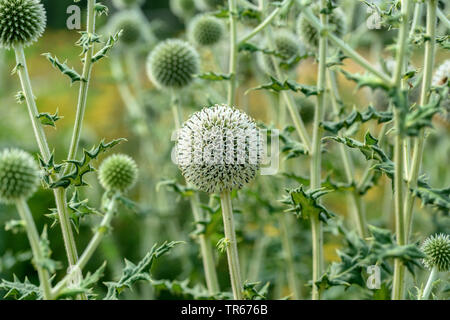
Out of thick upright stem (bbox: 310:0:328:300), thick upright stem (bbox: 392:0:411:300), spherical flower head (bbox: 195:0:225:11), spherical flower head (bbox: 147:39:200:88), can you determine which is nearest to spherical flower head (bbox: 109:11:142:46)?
spherical flower head (bbox: 195:0:225:11)

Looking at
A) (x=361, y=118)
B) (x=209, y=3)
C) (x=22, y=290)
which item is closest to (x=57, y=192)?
(x=22, y=290)

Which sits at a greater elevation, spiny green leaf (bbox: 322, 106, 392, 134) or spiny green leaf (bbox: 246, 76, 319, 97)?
spiny green leaf (bbox: 246, 76, 319, 97)

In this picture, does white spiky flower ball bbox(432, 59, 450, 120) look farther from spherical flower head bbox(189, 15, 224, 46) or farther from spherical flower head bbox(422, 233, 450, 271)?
spherical flower head bbox(189, 15, 224, 46)

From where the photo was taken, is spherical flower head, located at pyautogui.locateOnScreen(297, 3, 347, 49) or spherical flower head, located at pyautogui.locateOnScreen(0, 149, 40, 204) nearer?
spherical flower head, located at pyautogui.locateOnScreen(0, 149, 40, 204)

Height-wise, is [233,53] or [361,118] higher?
[233,53]

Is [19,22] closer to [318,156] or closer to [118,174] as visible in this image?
[118,174]

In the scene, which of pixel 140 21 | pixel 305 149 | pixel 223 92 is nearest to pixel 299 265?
pixel 223 92
